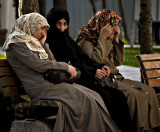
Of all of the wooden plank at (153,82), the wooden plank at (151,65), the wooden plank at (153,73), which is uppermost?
the wooden plank at (151,65)

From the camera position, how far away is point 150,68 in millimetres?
5680

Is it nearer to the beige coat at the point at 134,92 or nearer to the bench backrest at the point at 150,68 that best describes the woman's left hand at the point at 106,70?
the beige coat at the point at 134,92

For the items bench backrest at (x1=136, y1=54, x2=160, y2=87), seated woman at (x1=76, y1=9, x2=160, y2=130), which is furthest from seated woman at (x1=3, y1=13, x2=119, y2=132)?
bench backrest at (x1=136, y1=54, x2=160, y2=87)

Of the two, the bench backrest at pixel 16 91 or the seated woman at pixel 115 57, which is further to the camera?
the seated woman at pixel 115 57

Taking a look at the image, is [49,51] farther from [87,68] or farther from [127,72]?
[127,72]

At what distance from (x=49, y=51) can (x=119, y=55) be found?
1.33 metres

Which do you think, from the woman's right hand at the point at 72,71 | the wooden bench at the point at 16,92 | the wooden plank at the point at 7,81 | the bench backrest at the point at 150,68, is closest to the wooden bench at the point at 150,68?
the bench backrest at the point at 150,68

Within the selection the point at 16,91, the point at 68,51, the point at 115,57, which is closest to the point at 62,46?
the point at 68,51

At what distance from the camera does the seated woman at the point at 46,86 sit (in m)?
3.92

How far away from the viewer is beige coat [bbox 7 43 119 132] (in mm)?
3912

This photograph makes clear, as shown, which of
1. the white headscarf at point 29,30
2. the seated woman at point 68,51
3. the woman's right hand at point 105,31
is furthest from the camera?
the woman's right hand at point 105,31

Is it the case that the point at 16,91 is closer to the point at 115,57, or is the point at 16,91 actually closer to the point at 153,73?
the point at 115,57

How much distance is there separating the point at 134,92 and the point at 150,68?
3.24 ft

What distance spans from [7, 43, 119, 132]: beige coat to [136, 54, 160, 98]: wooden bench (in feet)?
5.45
